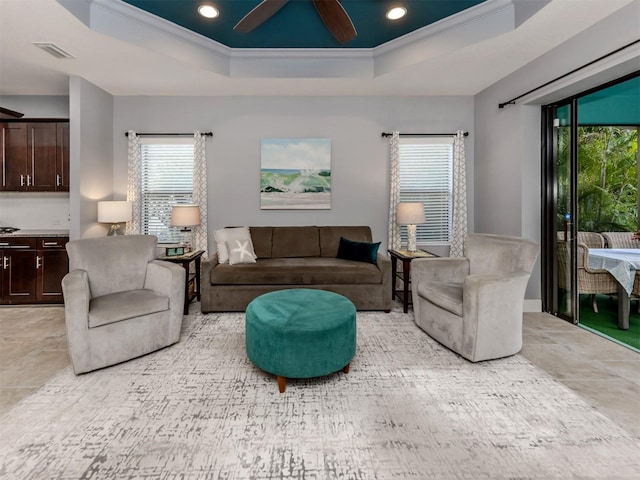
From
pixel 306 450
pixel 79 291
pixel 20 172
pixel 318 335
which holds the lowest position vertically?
pixel 306 450

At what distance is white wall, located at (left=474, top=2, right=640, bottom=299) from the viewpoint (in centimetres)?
267

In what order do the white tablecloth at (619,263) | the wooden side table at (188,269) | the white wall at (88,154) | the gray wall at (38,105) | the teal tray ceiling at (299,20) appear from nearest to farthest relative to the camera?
1. the teal tray ceiling at (299,20)
2. the white tablecloth at (619,263)
3. the wooden side table at (188,269)
4. the white wall at (88,154)
5. the gray wall at (38,105)

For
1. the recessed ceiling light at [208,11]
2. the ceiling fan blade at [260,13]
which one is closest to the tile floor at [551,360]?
the ceiling fan blade at [260,13]

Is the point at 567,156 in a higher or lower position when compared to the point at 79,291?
higher

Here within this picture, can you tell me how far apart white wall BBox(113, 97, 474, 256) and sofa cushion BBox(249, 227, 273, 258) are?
35 centimetres

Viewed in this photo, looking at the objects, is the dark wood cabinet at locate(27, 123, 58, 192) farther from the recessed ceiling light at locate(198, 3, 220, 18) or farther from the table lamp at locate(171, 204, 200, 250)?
the recessed ceiling light at locate(198, 3, 220, 18)

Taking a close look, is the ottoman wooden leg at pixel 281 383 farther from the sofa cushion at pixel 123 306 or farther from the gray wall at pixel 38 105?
the gray wall at pixel 38 105

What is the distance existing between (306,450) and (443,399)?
38.5 inches

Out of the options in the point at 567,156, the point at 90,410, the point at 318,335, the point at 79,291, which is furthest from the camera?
the point at 567,156

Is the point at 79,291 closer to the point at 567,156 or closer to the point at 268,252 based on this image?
the point at 268,252

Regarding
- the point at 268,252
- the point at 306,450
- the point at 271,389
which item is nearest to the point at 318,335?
the point at 271,389

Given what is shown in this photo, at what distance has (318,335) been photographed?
84.3 inches

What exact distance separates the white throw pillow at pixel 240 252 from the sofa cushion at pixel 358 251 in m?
1.17

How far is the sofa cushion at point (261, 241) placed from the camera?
4332mm
